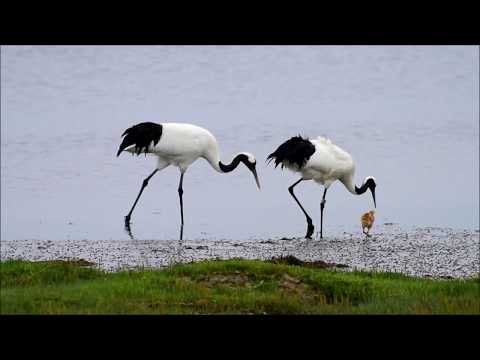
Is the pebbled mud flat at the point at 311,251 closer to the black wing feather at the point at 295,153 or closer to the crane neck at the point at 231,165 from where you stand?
the black wing feather at the point at 295,153

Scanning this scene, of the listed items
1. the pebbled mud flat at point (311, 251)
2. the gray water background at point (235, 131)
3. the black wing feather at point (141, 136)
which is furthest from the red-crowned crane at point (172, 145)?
the pebbled mud flat at point (311, 251)

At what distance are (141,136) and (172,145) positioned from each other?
72 centimetres

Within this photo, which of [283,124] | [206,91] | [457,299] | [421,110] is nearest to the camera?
[457,299]

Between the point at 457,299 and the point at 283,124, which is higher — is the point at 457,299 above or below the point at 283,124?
below

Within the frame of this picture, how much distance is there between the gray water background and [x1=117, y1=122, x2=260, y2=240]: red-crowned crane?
866 mm

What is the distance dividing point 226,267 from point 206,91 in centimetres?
1973

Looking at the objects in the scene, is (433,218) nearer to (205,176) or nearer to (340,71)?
(205,176)

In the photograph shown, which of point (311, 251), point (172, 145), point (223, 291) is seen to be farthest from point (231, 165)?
point (223, 291)

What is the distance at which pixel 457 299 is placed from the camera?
922 centimetres

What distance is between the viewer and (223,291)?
9586 millimetres

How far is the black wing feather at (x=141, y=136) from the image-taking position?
654 inches

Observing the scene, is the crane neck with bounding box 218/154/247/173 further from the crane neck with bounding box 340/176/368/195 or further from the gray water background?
the crane neck with bounding box 340/176/368/195

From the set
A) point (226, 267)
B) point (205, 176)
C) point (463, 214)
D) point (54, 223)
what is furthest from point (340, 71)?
point (226, 267)

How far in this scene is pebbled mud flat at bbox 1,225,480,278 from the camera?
41.6 feet
